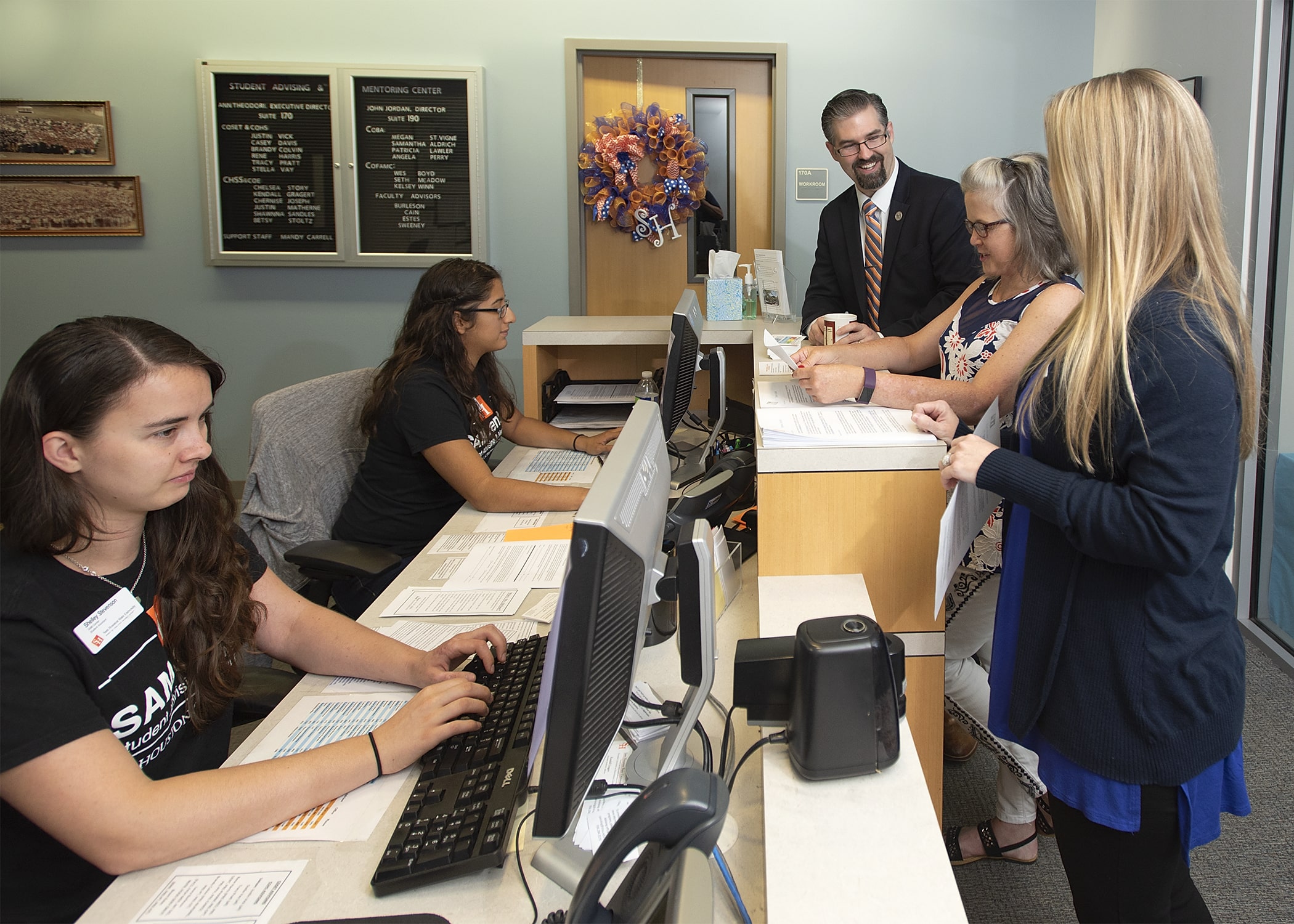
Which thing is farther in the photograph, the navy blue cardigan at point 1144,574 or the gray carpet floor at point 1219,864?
the gray carpet floor at point 1219,864

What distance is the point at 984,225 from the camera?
61.5 inches

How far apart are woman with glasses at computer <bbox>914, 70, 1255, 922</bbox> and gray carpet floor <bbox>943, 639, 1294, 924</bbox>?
0.67m

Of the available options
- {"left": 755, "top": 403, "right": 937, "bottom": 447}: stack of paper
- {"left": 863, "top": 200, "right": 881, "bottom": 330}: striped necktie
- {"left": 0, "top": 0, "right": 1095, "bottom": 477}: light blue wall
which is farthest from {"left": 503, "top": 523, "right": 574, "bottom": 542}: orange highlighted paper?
{"left": 0, "top": 0, "right": 1095, "bottom": 477}: light blue wall

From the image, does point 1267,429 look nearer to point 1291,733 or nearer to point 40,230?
point 1291,733

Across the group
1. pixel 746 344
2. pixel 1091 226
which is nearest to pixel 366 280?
pixel 746 344

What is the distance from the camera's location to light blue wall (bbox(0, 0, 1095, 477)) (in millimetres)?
4004

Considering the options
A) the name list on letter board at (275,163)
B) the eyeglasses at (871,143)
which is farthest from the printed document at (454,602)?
the name list on letter board at (275,163)

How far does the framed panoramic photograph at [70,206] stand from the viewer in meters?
4.11

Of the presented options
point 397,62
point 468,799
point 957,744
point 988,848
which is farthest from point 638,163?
point 468,799

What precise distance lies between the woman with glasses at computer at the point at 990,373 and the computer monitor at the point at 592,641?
0.80 meters

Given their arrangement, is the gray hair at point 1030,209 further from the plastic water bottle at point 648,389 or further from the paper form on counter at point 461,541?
the plastic water bottle at point 648,389

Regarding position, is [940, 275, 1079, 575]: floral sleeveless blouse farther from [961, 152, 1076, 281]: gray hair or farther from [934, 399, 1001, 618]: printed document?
[934, 399, 1001, 618]: printed document

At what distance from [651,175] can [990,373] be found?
299cm

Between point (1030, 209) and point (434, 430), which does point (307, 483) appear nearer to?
point (434, 430)
